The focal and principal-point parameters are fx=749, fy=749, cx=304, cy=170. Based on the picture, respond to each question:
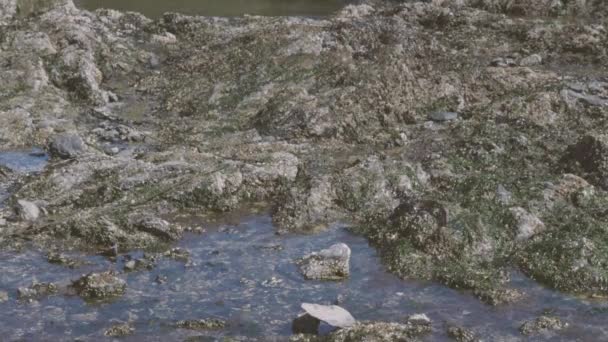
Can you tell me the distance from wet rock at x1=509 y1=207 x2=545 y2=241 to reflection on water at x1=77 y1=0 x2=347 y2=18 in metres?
29.6

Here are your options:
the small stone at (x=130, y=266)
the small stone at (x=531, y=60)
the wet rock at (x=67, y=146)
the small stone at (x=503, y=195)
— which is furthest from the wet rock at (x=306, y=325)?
the small stone at (x=531, y=60)

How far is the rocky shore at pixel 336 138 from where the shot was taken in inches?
631

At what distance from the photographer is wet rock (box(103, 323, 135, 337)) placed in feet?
41.5

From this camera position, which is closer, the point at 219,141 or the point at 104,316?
the point at 104,316

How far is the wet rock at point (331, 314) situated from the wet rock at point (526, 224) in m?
4.97

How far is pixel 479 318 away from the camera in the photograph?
13.4 meters

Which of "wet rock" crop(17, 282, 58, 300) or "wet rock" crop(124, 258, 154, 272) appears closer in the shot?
"wet rock" crop(17, 282, 58, 300)

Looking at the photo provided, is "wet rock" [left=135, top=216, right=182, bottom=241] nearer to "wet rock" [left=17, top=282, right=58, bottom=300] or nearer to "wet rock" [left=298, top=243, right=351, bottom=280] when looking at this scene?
"wet rock" [left=17, top=282, right=58, bottom=300]

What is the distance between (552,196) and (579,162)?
6.45 feet

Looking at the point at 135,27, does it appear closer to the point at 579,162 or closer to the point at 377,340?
the point at 579,162

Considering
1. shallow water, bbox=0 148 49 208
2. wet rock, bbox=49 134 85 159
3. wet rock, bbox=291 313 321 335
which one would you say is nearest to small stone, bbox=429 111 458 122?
wet rock, bbox=49 134 85 159

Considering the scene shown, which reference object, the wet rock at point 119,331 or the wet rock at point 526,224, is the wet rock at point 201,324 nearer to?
the wet rock at point 119,331

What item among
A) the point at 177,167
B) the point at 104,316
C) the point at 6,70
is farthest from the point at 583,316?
the point at 6,70

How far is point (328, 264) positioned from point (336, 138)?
301 inches
